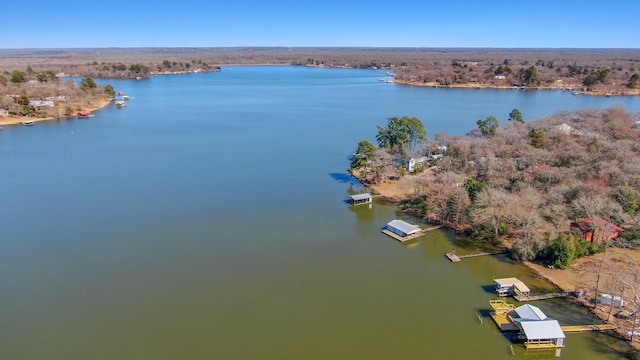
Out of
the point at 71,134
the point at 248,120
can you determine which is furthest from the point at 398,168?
the point at 71,134

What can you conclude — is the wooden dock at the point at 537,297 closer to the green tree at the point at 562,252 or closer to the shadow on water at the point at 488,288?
the shadow on water at the point at 488,288

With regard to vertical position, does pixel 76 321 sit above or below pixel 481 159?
below

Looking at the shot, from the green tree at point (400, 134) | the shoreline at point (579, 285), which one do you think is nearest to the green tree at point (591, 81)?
the green tree at point (400, 134)

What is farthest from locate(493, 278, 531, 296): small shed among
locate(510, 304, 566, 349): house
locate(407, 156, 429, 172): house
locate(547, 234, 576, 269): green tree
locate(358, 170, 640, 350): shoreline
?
locate(407, 156, 429, 172): house

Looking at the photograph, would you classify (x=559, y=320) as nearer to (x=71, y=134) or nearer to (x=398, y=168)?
(x=398, y=168)

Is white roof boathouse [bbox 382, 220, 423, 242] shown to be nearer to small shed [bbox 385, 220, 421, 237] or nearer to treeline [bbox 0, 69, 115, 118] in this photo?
small shed [bbox 385, 220, 421, 237]

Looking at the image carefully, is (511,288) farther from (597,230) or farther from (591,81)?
(591,81)

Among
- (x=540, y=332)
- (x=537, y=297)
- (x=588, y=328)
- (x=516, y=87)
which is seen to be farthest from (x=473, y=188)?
(x=516, y=87)
